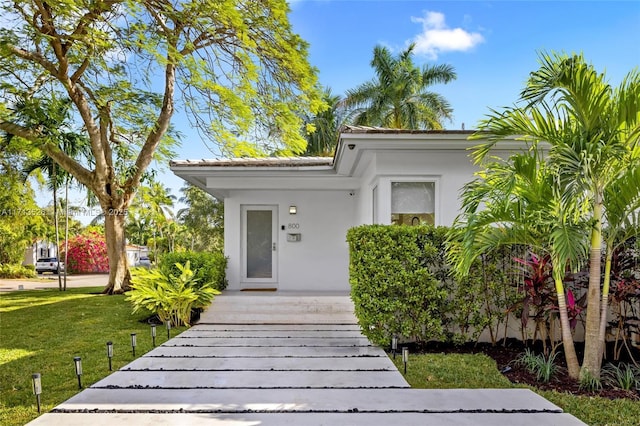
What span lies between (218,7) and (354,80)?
17.0 m

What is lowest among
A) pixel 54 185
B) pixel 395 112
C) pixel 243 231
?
pixel 243 231

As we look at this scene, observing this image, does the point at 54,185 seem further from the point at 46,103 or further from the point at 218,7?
the point at 218,7

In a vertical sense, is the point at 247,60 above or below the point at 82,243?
above

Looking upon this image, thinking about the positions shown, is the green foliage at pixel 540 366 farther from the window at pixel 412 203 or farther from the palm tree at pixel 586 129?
the window at pixel 412 203

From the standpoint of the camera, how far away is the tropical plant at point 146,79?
934 centimetres

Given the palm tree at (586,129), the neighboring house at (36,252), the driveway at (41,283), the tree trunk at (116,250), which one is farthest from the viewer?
the neighboring house at (36,252)

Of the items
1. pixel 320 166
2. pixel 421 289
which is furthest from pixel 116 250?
pixel 421 289

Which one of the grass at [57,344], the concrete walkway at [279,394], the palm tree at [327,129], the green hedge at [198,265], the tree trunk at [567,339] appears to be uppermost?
the palm tree at [327,129]

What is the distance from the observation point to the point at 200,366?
526 cm

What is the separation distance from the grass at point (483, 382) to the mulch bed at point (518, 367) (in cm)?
16

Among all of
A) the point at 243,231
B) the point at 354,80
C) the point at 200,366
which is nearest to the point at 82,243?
the point at 354,80

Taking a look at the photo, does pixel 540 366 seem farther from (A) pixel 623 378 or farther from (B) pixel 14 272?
(B) pixel 14 272

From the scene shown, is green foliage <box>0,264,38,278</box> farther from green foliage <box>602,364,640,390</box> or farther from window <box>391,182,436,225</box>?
green foliage <box>602,364,640,390</box>

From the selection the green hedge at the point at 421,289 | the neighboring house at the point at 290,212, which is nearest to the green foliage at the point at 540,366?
the green hedge at the point at 421,289
